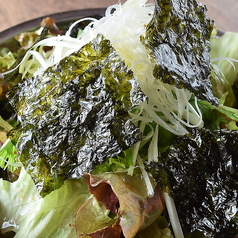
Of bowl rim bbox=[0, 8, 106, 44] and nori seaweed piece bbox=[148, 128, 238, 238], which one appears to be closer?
nori seaweed piece bbox=[148, 128, 238, 238]

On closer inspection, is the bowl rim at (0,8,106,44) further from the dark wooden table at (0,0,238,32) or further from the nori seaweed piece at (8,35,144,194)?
the nori seaweed piece at (8,35,144,194)

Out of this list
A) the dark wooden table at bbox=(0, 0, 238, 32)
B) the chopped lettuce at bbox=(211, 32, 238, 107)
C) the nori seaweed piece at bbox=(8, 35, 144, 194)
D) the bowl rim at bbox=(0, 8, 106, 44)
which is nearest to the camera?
the nori seaweed piece at bbox=(8, 35, 144, 194)

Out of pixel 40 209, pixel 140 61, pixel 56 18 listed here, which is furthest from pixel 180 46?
pixel 56 18

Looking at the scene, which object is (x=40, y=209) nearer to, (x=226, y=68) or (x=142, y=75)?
(x=142, y=75)

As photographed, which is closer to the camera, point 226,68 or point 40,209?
point 40,209

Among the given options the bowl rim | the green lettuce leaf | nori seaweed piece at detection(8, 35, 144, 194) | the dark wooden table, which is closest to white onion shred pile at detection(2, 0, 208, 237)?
nori seaweed piece at detection(8, 35, 144, 194)

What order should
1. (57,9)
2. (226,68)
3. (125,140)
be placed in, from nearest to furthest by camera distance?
(125,140)
(226,68)
(57,9)

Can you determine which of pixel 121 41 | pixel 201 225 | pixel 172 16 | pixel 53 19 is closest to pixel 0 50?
pixel 53 19

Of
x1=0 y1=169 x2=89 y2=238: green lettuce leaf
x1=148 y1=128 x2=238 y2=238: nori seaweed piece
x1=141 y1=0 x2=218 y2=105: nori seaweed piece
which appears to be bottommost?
x1=148 y1=128 x2=238 y2=238: nori seaweed piece
